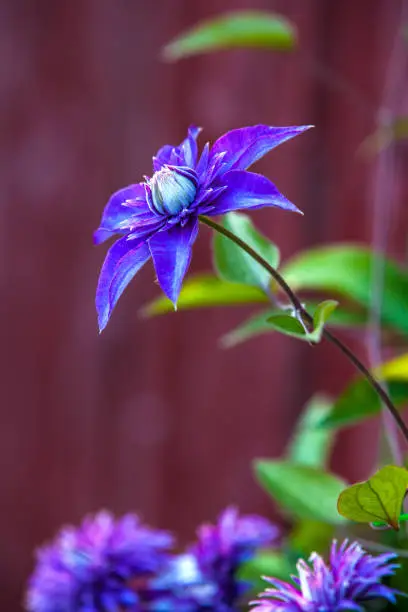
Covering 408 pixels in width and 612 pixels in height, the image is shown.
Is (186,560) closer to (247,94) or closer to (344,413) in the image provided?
(344,413)

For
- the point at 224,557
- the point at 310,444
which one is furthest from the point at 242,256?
the point at 310,444

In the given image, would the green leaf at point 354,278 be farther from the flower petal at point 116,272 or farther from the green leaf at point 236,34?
the flower petal at point 116,272

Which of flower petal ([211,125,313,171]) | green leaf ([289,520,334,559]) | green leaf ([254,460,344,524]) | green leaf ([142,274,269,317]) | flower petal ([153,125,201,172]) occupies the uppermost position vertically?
green leaf ([142,274,269,317])

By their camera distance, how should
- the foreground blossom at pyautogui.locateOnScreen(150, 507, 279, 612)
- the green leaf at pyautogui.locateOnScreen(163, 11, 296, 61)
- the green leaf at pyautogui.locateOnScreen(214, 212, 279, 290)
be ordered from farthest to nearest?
the green leaf at pyautogui.locateOnScreen(163, 11, 296, 61)
the foreground blossom at pyautogui.locateOnScreen(150, 507, 279, 612)
the green leaf at pyautogui.locateOnScreen(214, 212, 279, 290)

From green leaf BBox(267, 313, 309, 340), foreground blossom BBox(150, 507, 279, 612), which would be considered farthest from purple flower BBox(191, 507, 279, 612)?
green leaf BBox(267, 313, 309, 340)

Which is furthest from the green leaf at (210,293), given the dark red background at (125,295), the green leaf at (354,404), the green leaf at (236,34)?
the dark red background at (125,295)

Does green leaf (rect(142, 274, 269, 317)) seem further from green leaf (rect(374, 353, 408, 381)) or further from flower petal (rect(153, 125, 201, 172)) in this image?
flower petal (rect(153, 125, 201, 172))

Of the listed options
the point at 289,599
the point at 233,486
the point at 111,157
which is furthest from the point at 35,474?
the point at 289,599
